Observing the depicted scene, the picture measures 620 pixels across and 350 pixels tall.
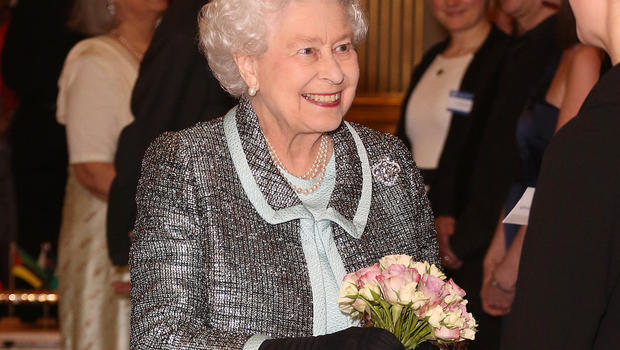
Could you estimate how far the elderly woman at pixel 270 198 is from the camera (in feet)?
7.27

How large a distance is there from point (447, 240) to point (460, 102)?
26.3 inches

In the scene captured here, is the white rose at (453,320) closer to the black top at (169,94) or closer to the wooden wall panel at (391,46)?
the black top at (169,94)

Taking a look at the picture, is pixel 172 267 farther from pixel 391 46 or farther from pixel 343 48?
pixel 391 46
